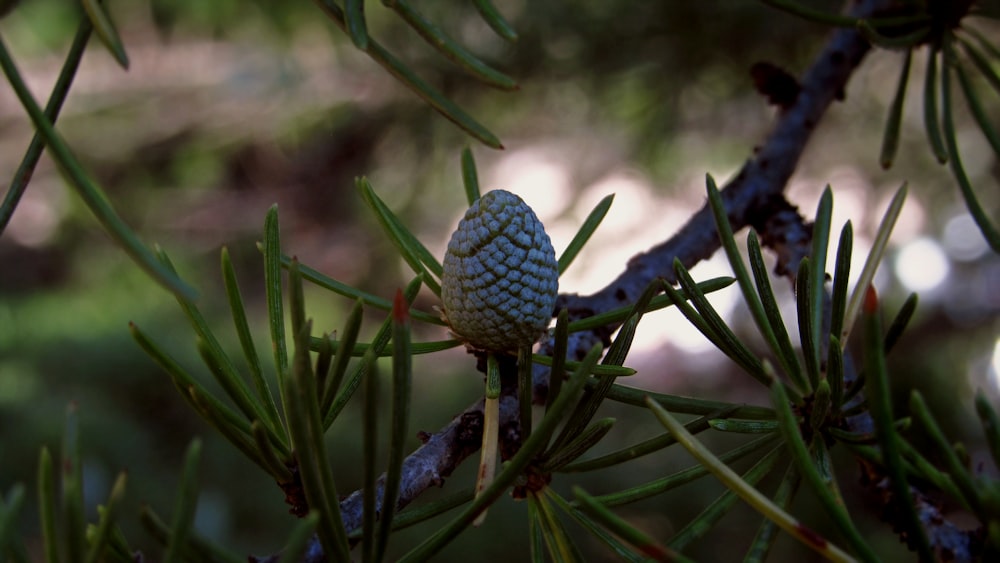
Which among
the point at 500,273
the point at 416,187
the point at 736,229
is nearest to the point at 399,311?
the point at 500,273

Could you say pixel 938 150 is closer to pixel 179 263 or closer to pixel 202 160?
pixel 179 263

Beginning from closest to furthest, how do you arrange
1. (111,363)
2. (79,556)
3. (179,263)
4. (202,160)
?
(79,556) < (111,363) < (179,263) < (202,160)

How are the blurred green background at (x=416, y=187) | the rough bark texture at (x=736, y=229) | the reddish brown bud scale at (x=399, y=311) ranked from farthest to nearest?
the blurred green background at (x=416, y=187), the rough bark texture at (x=736, y=229), the reddish brown bud scale at (x=399, y=311)

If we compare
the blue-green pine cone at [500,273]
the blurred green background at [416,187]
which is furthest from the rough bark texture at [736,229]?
the blurred green background at [416,187]

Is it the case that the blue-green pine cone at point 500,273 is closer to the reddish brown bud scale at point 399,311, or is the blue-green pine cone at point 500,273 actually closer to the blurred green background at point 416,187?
the reddish brown bud scale at point 399,311

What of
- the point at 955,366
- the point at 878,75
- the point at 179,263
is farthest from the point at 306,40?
the point at 955,366
